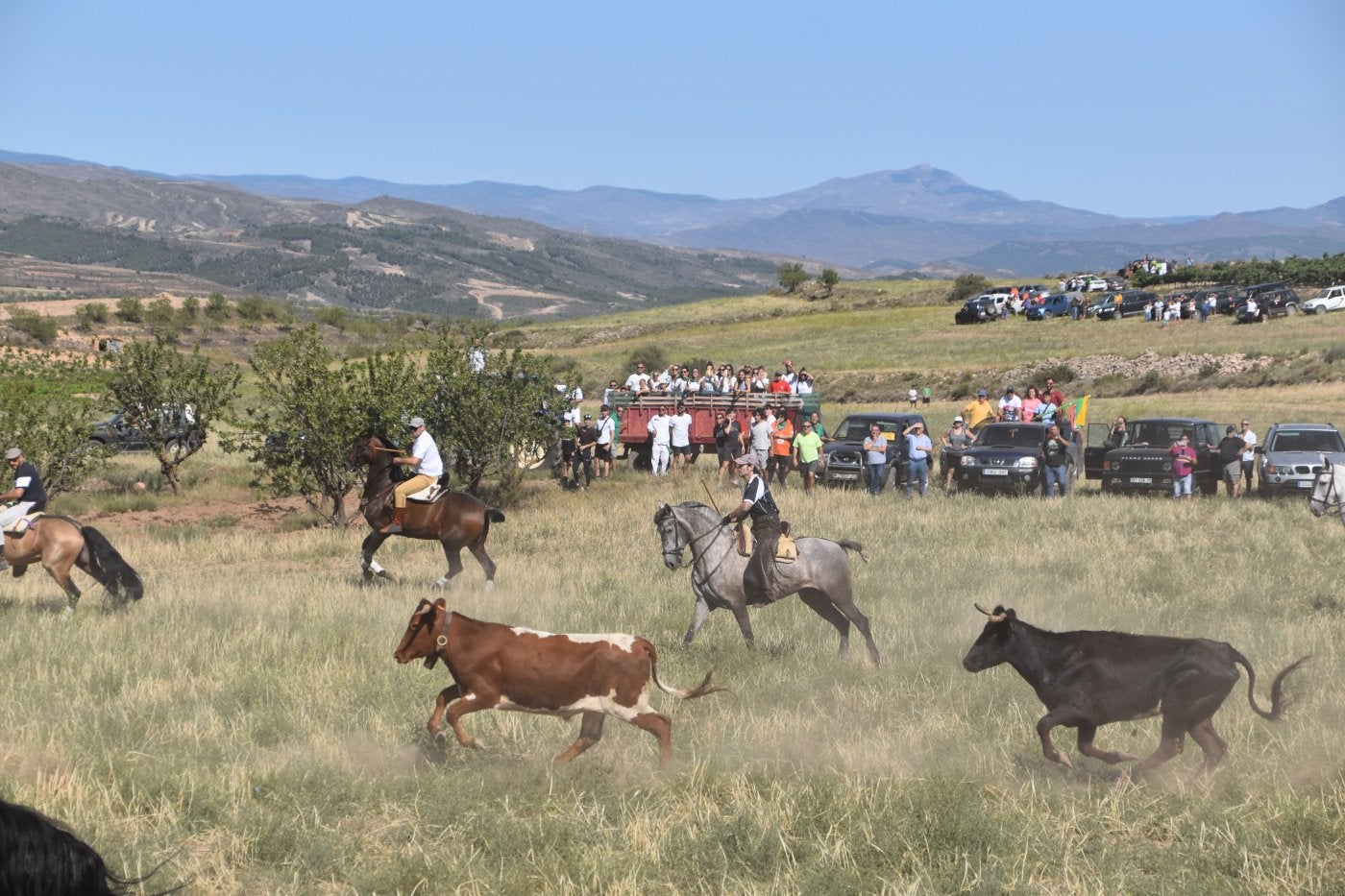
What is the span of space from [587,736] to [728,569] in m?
4.01

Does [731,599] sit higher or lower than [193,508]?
higher

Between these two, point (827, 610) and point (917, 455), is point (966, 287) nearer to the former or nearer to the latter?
point (917, 455)

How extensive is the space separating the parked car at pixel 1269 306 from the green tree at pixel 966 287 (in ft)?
94.4

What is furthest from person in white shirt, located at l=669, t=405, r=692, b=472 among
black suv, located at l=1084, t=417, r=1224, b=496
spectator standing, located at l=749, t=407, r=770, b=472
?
black suv, located at l=1084, t=417, r=1224, b=496

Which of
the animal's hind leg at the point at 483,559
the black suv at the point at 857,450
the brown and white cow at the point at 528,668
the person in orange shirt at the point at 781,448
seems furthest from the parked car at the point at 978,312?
the brown and white cow at the point at 528,668

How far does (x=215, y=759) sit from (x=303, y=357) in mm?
15756

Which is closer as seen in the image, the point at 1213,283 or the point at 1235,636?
the point at 1235,636

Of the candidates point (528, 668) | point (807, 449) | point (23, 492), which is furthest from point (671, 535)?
point (807, 449)

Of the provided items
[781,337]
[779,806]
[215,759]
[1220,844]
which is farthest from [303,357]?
[781,337]

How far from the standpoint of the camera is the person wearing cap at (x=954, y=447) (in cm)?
2569

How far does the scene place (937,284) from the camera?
115m

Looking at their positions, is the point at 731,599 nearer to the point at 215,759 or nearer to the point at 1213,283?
the point at 215,759

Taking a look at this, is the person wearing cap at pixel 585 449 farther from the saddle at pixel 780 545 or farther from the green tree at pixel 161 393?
the saddle at pixel 780 545

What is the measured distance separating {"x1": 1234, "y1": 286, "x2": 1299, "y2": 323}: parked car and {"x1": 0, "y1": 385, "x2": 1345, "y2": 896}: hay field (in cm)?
5587
